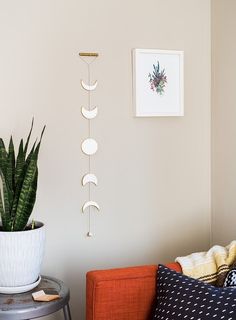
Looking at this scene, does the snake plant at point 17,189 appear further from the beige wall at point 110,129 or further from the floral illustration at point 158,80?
the floral illustration at point 158,80

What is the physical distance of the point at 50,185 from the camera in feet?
7.82

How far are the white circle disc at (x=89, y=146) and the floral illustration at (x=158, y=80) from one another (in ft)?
1.41

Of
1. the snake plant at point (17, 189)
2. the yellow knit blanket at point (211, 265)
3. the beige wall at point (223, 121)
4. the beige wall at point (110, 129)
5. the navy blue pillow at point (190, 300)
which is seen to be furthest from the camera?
the beige wall at point (223, 121)

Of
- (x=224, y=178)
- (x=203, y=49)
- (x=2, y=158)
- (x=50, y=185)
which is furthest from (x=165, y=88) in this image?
(x=2, y=158)

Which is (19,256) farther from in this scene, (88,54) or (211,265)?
(88,54)

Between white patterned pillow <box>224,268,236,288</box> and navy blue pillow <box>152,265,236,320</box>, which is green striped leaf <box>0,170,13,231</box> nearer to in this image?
navy blue pillow <box>152,265,236,320</box>

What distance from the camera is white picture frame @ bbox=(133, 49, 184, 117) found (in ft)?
8.14

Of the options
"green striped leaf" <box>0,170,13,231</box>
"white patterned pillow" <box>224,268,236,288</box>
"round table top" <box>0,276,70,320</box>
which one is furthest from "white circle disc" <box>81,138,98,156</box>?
"white patterned pillow" <box>224,268,236,288</box>

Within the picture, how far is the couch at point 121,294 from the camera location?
5.98ft

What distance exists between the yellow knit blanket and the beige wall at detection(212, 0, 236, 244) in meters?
0.48

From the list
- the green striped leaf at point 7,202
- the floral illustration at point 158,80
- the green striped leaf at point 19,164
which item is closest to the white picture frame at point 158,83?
the floral illustration at point 158,80

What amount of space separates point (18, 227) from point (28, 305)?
1.13 ft

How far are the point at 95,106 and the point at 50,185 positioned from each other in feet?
1.52

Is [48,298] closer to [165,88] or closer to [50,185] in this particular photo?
[50,185]
